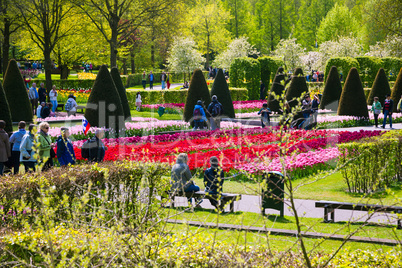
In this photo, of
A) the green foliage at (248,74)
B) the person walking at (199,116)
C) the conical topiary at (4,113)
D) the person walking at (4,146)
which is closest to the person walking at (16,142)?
the person walking at (4,146)

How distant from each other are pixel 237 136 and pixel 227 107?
562cm

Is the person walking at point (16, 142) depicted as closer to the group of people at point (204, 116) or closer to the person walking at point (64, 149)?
the person walking at point (64, 149)

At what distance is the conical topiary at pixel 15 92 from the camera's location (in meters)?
20.0

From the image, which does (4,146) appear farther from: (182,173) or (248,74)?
(248,74)

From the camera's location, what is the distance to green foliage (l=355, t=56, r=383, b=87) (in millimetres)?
32284

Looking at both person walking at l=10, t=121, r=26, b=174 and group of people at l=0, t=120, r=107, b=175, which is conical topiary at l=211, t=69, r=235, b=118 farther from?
group of people at l=0, t=120, r=107, b=175

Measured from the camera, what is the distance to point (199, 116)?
18.3m

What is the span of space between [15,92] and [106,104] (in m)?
4.77

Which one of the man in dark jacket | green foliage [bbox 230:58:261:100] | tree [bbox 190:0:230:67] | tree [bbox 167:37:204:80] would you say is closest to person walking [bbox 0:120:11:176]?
the man in dark jacket

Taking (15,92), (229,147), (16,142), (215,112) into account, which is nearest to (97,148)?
(16,142)

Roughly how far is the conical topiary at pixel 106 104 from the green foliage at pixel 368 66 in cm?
2047

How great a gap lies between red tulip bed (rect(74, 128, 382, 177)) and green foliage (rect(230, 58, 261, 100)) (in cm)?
1312

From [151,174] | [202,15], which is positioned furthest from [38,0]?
[202,15]

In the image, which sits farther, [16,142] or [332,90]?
[332,90]
